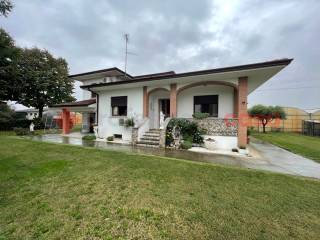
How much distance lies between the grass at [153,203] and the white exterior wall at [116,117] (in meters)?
7.24

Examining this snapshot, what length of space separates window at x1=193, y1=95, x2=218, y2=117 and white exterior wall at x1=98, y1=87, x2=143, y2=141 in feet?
13.7

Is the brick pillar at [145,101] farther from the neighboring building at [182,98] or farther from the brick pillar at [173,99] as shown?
the brick pillar at [173,99]

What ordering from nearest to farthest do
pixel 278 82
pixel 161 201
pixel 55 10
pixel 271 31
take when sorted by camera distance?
pixel 161 201
pixel 55 10
pixel 271 31
pixel 278 82

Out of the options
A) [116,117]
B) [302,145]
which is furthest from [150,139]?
[302,145]

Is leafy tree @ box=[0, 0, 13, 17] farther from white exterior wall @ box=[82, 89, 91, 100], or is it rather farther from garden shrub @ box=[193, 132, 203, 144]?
garden shrub @ box=[193, 132, 203, 144]

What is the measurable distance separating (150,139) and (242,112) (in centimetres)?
580

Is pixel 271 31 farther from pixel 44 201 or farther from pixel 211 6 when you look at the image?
pixel 44 201

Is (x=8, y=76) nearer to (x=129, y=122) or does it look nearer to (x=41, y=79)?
(x=41, y=79)

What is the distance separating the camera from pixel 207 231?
2.39 m

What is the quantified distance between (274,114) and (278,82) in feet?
51.0

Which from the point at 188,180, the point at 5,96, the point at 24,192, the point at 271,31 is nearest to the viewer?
the point at 24,192

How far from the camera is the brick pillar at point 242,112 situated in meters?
8.81

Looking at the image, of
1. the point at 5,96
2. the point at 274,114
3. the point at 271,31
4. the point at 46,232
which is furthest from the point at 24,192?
the point at 274,114

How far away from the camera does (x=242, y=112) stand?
28.9ft
